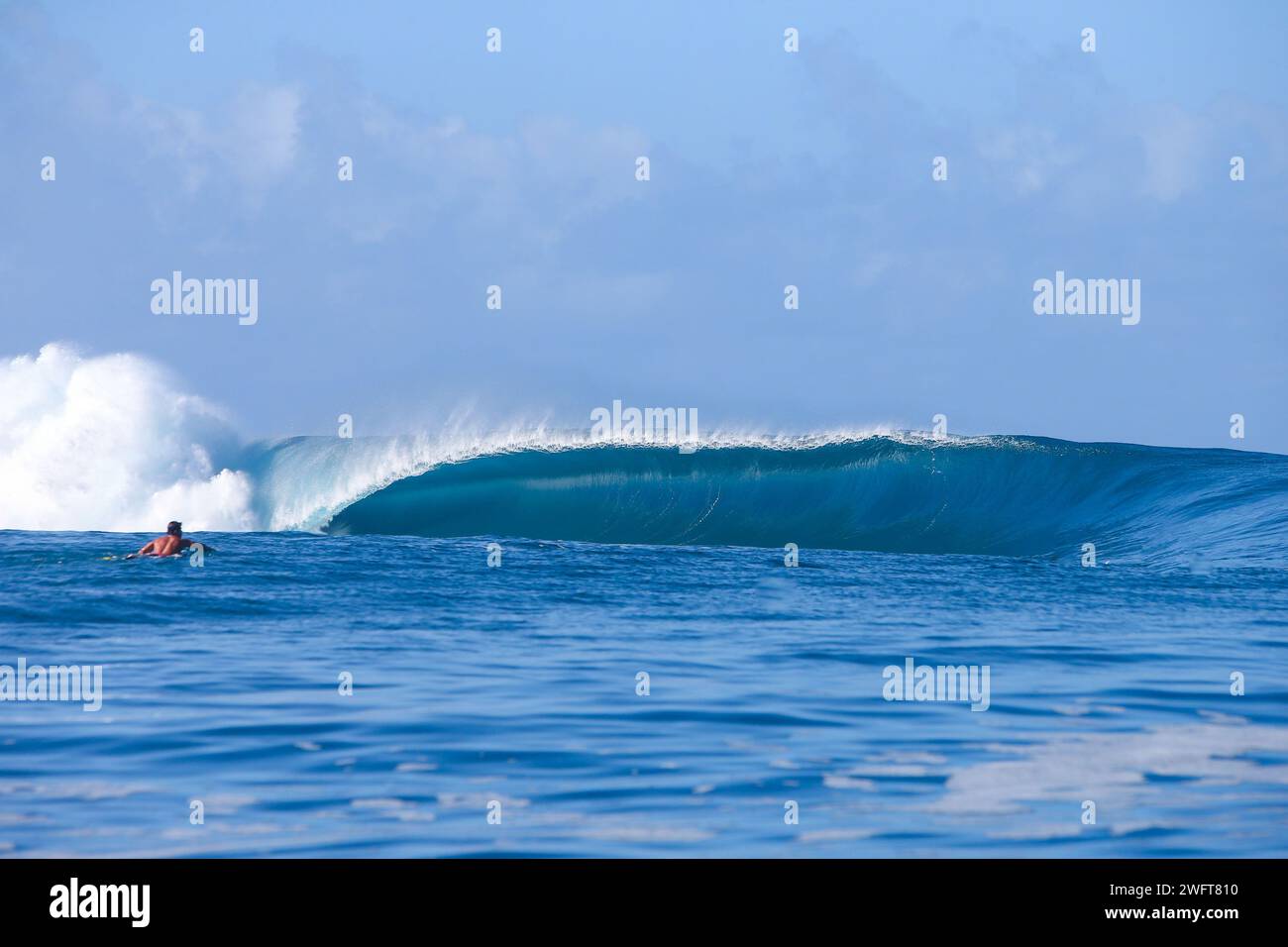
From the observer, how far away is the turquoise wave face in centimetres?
2384

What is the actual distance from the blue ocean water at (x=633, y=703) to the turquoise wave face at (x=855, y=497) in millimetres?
2809

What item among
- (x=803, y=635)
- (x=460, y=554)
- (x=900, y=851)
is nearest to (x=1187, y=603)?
(x=803, y=635)

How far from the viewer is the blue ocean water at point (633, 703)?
19.9 feet

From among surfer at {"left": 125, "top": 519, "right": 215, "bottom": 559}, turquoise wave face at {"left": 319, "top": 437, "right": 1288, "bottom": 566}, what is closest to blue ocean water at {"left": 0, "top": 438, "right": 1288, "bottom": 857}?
surfer at {"left": 125, "top": 519, "right": 215, "bottom": 559}

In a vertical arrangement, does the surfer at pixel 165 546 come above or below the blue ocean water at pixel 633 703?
above

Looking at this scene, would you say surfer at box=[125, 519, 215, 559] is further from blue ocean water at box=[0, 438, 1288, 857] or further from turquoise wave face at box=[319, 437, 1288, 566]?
turquoise wave face at box=[319, 437, 1288, 566]

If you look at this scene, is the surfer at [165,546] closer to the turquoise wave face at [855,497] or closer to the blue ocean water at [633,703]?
the blue ocean water at [633,703]

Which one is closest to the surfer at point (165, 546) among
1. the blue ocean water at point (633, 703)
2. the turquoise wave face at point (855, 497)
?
the blue ocean water at point (633, 703)

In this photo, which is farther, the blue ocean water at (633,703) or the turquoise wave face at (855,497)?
the turquoise wave face at (855,497)
